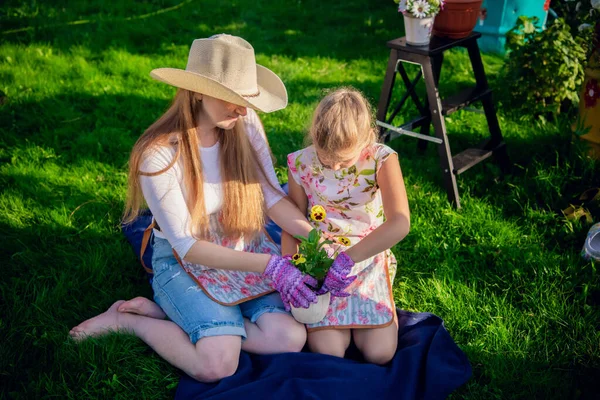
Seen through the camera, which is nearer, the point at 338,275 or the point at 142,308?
the point at 338,275

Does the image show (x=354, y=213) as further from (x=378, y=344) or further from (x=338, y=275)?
(x=378, y=344)

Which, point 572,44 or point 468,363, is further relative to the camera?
point 572,44

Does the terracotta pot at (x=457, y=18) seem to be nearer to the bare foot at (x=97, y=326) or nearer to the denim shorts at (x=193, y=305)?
the denim shorts at (x=193, y=305)

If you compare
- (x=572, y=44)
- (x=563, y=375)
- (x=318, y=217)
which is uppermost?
(x=572, y=44)

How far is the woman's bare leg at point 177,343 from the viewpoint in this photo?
238cm

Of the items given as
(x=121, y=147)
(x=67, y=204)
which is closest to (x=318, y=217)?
(x=67, y=204)

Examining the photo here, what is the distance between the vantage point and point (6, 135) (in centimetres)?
418

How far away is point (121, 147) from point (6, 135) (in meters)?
0.84

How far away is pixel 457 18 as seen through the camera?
3441 mm

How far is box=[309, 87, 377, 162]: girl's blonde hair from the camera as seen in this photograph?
2.43m

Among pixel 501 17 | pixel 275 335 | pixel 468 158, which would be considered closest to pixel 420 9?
pixel 468 158

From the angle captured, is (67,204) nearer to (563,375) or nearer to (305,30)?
(563,375)

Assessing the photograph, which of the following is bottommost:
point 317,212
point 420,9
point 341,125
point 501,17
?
point 317,212

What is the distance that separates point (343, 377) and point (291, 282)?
0.44 metres
